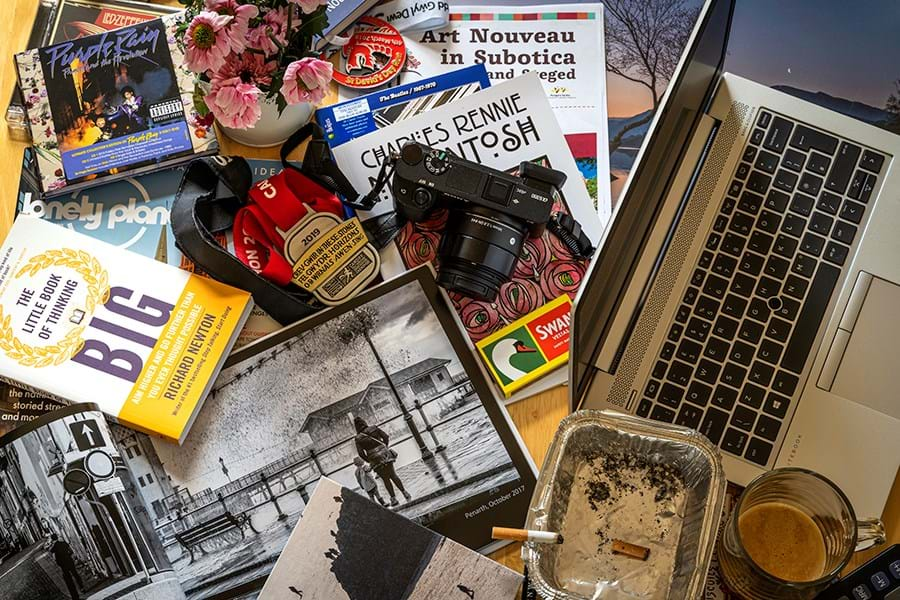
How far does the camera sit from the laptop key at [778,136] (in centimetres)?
84

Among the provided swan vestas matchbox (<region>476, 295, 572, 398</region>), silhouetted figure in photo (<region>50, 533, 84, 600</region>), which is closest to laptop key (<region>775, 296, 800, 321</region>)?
swan vestas matchbox (<region>476, 295, 572, 398</region>)

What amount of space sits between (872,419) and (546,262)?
338 mm

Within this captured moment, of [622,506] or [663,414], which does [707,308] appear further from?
[622,506]

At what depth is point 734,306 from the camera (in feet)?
2.62

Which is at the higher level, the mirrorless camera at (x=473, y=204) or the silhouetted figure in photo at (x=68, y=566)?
the mirrorless camera at (x=473, y=204)

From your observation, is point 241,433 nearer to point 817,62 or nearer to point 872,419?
point 872,419

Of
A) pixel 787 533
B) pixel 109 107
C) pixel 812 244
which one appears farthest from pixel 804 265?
pixel 109 107

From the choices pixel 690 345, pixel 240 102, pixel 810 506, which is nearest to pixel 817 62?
pixel 690 345

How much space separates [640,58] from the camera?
92cm

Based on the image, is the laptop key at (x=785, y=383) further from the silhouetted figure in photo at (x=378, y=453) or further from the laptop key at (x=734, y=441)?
the silhouetted figure in photo at (x=378, y=453)

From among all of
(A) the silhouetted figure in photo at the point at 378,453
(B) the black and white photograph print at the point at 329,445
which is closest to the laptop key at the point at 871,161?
(B) the black and white photograph print at the point at 329,445

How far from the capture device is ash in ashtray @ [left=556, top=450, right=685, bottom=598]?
25.9 inches

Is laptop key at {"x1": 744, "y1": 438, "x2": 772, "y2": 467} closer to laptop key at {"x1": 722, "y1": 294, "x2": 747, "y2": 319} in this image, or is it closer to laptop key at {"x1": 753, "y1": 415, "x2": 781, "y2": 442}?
laptop key at {"x1": 753, "y1": 415, "x2": 781, "y2": 442}

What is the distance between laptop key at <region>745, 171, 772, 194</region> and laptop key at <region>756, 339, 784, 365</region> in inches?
6.1
